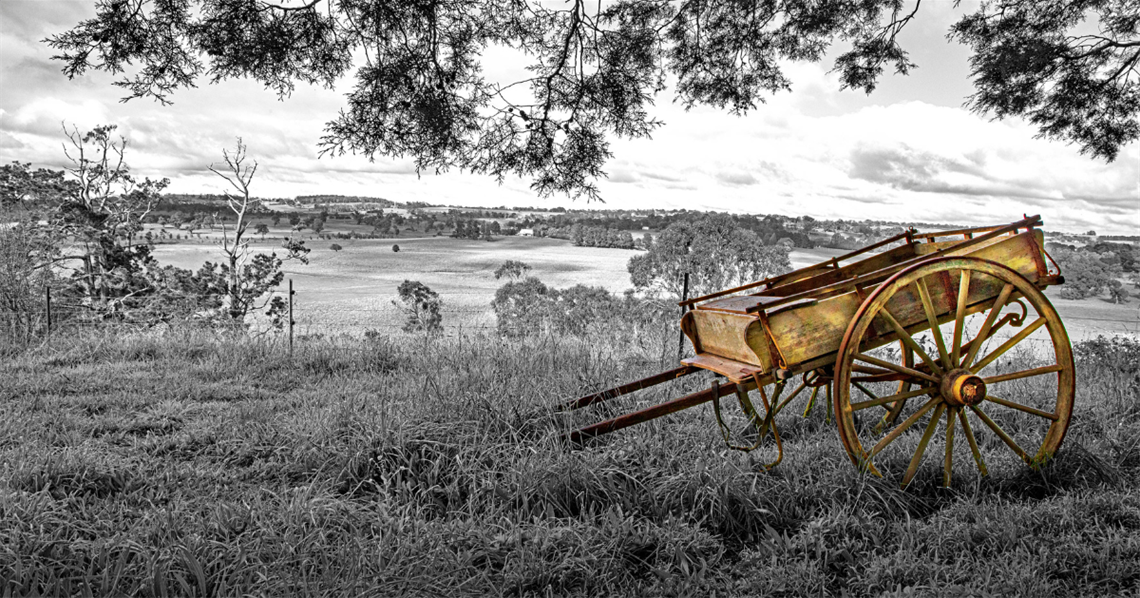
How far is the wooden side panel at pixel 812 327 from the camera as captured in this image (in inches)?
117

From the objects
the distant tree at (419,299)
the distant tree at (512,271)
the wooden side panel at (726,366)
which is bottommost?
the distant tree at (419,299)

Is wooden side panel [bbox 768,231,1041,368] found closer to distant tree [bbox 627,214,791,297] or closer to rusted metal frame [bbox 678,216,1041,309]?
rusted metal frame [bbox 678,216,1041,309]

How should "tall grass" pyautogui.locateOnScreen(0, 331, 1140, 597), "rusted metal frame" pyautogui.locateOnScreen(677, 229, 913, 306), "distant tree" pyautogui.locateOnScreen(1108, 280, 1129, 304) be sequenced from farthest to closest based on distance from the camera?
"distant tree" pyautogui.locateOnScreen(1108, 280, 1129, 304), "rusted metal frame" pyautogui.locateOnScreen(677, 229, 913, 306), "tall grass" pyautogui.locateOnScreen(0, 331, 1140, 597)

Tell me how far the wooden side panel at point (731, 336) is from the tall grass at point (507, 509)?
502 mm

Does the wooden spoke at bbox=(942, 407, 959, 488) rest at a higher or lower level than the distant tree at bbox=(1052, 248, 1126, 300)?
lower

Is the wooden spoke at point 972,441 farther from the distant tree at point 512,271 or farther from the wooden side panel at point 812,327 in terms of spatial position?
the distant tree at point 512,271

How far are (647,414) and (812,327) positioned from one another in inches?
34.1

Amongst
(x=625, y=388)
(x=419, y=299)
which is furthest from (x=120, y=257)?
(x=625, y=388)

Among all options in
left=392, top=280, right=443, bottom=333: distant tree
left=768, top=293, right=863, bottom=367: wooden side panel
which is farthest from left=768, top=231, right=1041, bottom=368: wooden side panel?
left=392, top=280, right=443, bottom=333: distant tree

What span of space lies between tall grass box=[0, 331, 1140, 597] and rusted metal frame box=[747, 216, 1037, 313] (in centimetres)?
80

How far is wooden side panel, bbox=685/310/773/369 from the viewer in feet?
9.86

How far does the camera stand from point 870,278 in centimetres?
312

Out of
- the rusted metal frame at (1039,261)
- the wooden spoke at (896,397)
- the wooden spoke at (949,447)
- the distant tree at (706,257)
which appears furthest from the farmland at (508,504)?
the distant tree at (706,257)

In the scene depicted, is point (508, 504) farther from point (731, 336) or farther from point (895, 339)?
point (895, 339)
